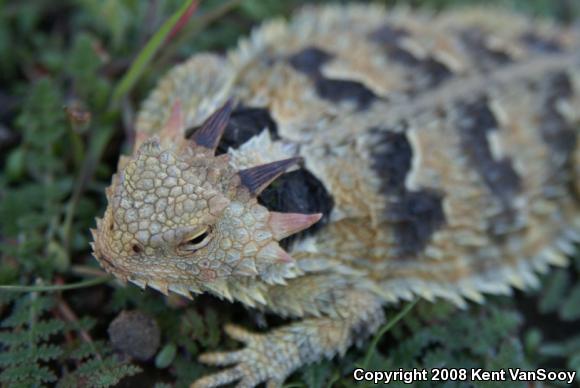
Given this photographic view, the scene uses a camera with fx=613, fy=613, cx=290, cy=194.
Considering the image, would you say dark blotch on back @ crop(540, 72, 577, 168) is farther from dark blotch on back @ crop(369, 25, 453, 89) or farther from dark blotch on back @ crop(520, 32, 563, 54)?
dark blotch on back @ crop(369, 25, 453, 89)

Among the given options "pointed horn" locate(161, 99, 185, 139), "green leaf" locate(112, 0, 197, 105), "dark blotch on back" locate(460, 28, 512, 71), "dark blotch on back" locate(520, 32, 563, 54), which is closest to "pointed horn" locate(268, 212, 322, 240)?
"pointed horn" locate(161, 99, 185, 139)

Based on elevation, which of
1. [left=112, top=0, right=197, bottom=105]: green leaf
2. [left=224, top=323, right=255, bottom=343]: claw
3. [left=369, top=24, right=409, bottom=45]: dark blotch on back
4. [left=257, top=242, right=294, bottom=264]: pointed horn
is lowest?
[left=224, top=323, right=255, bottom=343]: claw

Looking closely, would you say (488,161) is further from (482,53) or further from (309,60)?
(309,60)

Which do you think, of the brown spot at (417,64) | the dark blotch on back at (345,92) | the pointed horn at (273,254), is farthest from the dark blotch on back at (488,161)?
the pointed horn at (273,254)

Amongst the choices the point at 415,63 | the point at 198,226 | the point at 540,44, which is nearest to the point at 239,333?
the point at 198,226

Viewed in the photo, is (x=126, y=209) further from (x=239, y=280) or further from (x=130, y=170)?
(x=239, y=280)

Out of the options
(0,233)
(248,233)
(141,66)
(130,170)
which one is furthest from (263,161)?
(0,233)

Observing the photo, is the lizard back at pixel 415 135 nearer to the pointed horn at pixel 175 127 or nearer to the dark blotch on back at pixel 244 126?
the dark blotch on back at pixel 244 126
